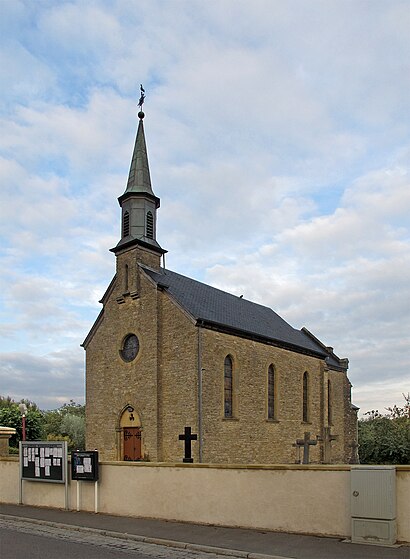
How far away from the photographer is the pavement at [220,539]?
9.48 m

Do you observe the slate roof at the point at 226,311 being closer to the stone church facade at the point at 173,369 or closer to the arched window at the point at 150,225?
the stone church facade at the point at 173,369

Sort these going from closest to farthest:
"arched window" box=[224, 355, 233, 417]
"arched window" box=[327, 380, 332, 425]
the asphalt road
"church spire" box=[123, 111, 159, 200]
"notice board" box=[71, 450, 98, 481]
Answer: the asphalt road
"notice board" box=[71, 450, 98, 481]
"arched window" box=[224, 355, 233, 417]
"church spire" box=[123, 111, 159, 200]
"arched window" box=[327, 380, 332, 425]

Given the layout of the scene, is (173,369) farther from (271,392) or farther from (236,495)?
(236,495)

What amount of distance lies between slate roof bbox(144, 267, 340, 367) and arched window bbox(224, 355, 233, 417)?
4.92 feet

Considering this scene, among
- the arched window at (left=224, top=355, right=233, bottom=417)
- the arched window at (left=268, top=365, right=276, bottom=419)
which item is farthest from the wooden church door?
the arched window at (left=268, top=365, right=276, bottom=419)

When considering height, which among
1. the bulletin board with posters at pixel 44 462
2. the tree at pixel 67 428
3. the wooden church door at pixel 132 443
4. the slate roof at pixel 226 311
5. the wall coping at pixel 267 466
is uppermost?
the slate roof at pixel 226 311

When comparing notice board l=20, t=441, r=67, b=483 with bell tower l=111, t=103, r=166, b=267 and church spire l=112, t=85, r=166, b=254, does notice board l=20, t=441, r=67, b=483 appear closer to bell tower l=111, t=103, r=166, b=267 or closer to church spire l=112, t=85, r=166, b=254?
bell tower l=111, t=103, r=166, b=267

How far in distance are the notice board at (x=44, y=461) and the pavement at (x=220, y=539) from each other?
1.27m

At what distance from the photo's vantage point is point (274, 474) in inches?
456

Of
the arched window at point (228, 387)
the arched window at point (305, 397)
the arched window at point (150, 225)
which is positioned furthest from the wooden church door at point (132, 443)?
the arched window at point (305, 397)

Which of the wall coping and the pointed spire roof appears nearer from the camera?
the wall coping

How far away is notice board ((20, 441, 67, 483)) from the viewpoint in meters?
15.0

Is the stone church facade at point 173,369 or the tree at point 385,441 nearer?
the stone church facade at point 173,369

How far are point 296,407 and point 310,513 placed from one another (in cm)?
2019
